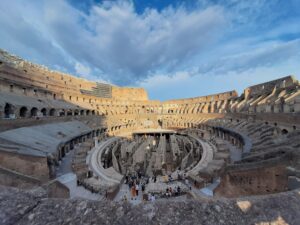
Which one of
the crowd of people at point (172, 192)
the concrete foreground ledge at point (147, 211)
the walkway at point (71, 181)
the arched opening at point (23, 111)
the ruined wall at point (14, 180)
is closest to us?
the concrete foreground ledge at point (147, 211)

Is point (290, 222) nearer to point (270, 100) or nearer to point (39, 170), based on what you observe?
point (39, 170)

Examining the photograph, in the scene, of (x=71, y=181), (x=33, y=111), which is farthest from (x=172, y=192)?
(x=33, y=111)

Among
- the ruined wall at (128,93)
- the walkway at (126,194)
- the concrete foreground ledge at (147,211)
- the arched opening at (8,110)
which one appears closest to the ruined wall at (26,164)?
the walkway at (126,194)

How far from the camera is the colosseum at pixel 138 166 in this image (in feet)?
7.47

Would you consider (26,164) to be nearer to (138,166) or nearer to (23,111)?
(138,166)

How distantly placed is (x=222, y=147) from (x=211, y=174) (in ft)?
20.5

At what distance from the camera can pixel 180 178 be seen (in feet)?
42.6

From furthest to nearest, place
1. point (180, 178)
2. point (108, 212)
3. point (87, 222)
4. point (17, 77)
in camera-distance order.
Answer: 1. point (17, 77)
2. point (180, 178)
3. point (108, 212)
4. point (87, 222)

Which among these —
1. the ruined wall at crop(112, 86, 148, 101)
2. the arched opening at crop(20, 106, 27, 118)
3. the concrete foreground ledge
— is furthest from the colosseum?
the ruined wall at crop(112, 86, 148, 101)

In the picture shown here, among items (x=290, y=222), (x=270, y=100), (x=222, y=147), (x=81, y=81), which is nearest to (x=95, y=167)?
(x=222, y=147)

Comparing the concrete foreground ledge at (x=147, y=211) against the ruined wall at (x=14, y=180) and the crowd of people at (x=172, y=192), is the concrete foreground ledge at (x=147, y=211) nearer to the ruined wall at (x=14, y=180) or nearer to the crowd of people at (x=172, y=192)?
the ruined wall at (x=14, y=180)

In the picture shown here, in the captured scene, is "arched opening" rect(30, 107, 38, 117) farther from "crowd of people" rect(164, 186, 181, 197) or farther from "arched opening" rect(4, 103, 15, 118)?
"crowd of people" rect(164, 186, 181, 197)

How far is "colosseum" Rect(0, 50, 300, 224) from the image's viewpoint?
2275 mm

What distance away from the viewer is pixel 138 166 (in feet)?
61.5
